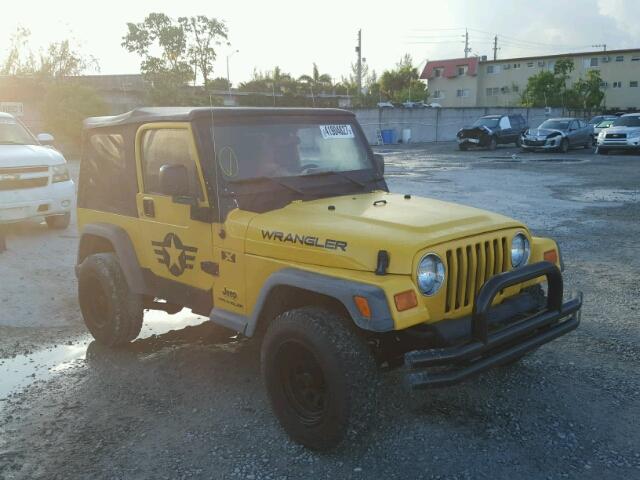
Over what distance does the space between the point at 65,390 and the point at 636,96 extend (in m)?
69.0

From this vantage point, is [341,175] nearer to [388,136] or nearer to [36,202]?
[36,202]

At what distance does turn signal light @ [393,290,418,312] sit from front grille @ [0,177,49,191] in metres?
7.46

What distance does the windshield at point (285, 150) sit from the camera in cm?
407

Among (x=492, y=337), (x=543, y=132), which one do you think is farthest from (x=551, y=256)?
(x=543, y=132)

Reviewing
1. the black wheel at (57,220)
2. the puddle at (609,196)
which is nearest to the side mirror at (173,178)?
the black wheel at (57,220)

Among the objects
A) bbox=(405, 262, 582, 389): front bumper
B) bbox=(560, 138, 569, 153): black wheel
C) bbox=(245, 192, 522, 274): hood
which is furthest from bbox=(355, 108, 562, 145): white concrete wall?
bbox=(405, 262, 582, 389): front bumper

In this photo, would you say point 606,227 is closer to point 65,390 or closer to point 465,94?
point 65,390

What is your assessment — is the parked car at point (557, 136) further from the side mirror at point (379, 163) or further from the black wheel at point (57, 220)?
the side mirror at point (379, 163)

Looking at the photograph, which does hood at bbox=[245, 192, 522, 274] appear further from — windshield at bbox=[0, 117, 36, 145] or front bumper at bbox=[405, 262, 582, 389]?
windshield at bbox=[0, 117, 36, 145]

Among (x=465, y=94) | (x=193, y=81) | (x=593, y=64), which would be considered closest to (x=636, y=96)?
(x=593, y=64)

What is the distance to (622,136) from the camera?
25.1 metres

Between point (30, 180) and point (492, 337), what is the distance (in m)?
7.84

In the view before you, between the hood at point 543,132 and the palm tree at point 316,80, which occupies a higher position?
the palm tree at point 316,80

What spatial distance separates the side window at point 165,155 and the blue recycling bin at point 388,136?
32.9m
